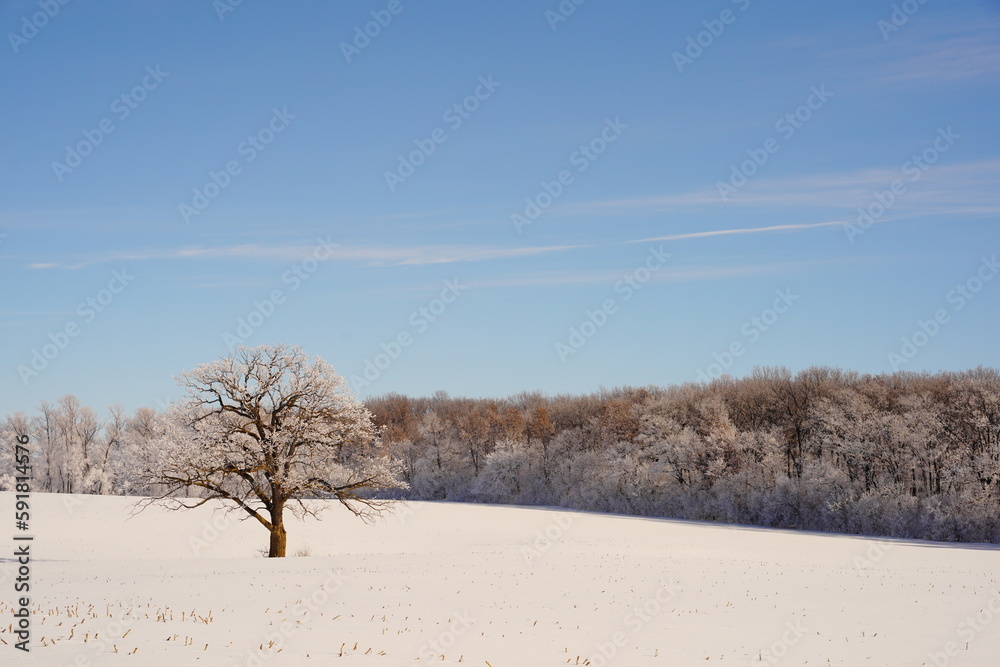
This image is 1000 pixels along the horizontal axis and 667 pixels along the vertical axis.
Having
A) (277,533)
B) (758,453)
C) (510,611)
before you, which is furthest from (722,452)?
(510,611)

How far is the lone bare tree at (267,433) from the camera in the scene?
3166cm

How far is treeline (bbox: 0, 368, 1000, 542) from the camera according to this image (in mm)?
56375

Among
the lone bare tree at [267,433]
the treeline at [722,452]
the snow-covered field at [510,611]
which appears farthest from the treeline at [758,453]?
the lone bare tree at [267,433]

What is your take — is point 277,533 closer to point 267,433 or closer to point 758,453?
point 267,433

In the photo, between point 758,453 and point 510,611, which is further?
point 758,453

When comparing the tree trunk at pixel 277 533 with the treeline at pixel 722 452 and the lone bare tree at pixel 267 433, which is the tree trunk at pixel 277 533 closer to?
the lone bare tree at pixel 267 433

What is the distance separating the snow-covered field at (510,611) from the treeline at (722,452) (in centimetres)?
1295

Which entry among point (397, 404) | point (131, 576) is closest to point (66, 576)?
point (131, 576)

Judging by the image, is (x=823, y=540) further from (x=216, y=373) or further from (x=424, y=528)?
(x=216, y=373)

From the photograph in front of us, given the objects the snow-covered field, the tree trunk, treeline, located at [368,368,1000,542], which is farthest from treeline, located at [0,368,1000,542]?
the snow-covered field

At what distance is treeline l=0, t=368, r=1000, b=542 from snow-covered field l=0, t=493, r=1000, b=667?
12955mm

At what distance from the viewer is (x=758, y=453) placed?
226 ft

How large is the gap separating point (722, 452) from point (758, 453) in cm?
315

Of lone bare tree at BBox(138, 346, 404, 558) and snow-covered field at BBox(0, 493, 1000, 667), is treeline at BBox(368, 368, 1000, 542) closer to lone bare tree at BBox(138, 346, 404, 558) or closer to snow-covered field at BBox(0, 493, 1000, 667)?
snow-covered field at BBox(0, 493, 1000, 667)
